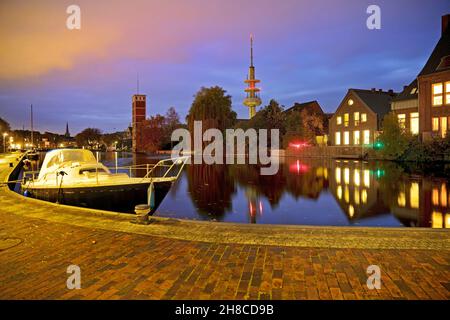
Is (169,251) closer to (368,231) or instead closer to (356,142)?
(368,231)

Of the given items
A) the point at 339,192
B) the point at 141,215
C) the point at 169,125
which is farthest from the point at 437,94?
the point at 169,125

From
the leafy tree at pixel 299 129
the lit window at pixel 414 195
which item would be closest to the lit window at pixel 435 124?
the leafy tree at pixel 299 129

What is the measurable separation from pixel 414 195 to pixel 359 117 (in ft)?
121

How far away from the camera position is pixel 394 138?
38000 mm

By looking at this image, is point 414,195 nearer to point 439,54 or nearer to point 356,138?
point 439,54

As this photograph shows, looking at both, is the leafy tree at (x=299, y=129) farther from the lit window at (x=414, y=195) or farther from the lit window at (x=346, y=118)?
the lit window at (x=414, y=195)

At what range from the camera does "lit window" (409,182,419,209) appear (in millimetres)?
14375

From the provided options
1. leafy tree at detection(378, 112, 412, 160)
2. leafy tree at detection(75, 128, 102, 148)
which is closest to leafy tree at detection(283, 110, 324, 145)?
leafy tree at detection(378, 112, 412, 160)

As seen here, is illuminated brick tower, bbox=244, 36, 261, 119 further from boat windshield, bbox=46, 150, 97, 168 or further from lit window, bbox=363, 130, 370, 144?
boat windshield, bbox=46, 150, 97, 168

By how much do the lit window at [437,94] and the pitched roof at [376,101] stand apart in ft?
36.5
